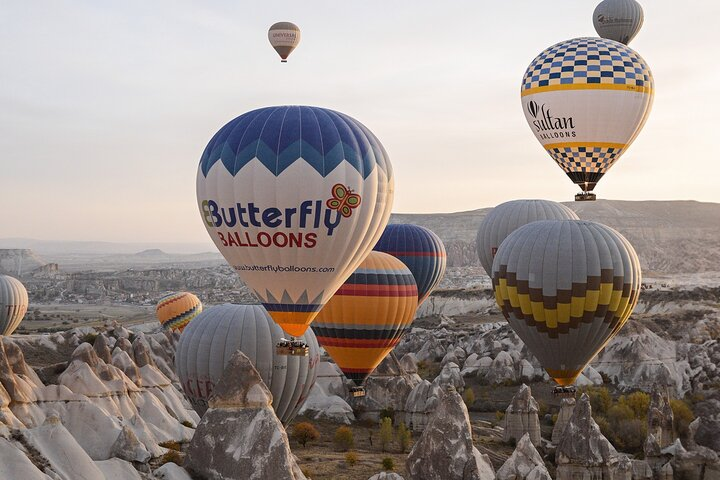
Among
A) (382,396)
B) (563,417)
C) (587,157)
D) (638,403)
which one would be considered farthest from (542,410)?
(587,157)

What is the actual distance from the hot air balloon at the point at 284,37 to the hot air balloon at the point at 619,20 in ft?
34.1

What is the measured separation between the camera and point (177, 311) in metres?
63.0

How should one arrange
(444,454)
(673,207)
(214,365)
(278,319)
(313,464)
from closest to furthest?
1. (444,454)
2. (278,319)
3. (214,365)
4. (313,464)
5. (673,207)

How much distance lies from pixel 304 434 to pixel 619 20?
17.1m

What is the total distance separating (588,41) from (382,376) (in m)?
17.1

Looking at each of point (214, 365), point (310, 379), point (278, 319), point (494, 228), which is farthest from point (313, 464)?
point (494, 228)

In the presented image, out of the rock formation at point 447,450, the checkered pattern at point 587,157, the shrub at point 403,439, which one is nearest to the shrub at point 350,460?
the shrub at point 403,439

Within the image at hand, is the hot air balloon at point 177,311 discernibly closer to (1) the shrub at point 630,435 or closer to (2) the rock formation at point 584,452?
(1) the shrub at point 630,435

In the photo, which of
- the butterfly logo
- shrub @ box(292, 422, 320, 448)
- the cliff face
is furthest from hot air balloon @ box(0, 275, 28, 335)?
the cliff face

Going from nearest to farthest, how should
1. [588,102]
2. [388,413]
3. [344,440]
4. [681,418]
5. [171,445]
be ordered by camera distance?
[588,102] < [171,445] < [344,440] < [681,418] < [388,413]

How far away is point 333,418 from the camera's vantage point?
39.4m

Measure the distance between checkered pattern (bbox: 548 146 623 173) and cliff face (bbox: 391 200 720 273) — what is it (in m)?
124

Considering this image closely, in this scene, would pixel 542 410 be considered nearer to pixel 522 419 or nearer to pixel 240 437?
pixel 522 419

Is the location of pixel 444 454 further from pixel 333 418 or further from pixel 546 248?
pixel 333 418
